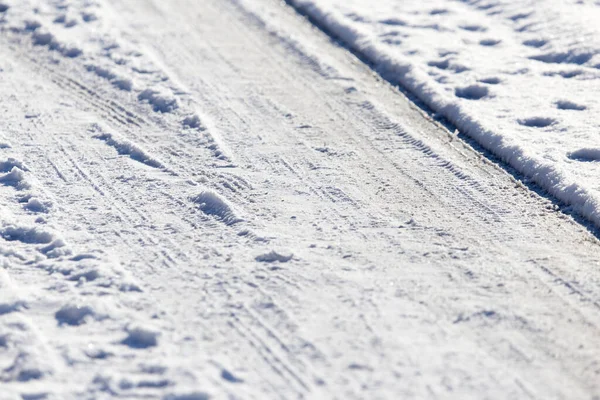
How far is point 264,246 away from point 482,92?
262 centimetres

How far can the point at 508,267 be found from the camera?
4.46 m

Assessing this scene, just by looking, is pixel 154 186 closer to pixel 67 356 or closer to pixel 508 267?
pixel 67 356

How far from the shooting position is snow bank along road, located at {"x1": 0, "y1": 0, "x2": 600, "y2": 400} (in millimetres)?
3719

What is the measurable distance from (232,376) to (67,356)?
0.71 m

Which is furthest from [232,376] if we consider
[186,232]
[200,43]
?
[200,43]

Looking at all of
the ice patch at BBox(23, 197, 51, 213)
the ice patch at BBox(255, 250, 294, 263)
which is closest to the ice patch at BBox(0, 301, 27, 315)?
the ice patch at BBox(23, 197, 51, 213)

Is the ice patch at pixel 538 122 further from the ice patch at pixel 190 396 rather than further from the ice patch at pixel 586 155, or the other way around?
the ice patch at pixel 190 396

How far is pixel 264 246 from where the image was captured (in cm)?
466

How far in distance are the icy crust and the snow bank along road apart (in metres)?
0.17

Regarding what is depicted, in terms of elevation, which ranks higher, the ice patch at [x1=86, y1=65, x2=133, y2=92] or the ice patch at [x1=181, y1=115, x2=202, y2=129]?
the ice patch at [x1=181, y1=115, x2=202, y2=129]

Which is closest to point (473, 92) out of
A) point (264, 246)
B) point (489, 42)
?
point (489, 42)

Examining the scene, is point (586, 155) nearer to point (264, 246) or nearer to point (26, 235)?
point (264, 246)

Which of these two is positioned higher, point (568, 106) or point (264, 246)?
point (568, 106)

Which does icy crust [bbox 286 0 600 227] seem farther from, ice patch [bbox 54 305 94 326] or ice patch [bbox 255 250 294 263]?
ice patch [bbox 54 305 94 326]
